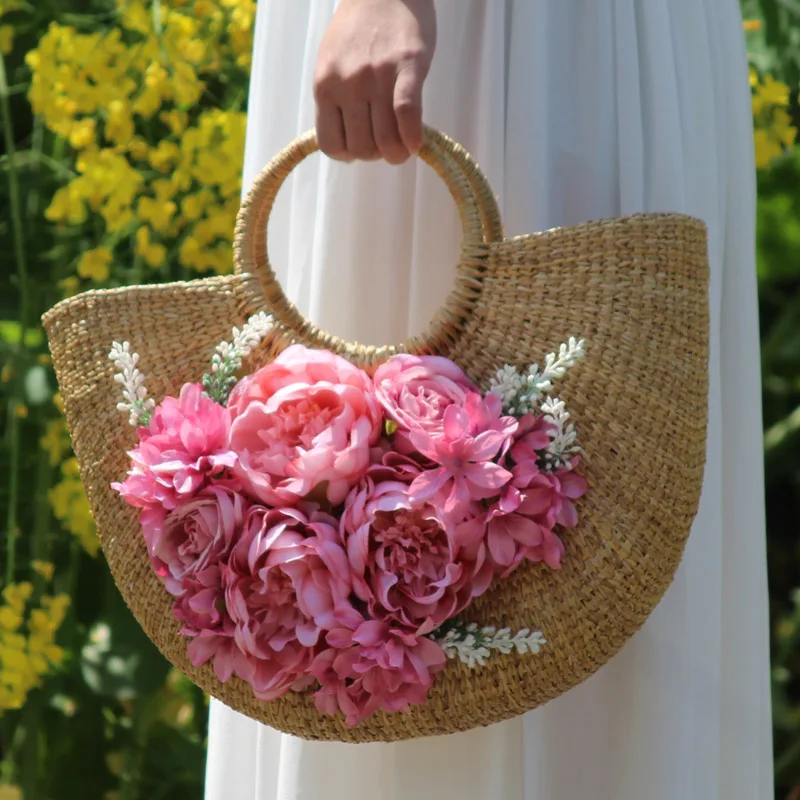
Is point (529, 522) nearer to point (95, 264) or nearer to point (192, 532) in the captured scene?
→ point (192, 532)

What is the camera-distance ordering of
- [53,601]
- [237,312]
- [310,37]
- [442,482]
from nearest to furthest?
[442,482], [237,312], [310,37], [53,601]

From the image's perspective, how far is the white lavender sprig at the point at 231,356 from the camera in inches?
33.1

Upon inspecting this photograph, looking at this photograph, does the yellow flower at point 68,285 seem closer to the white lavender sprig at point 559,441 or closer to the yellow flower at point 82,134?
the yellow flower at point 82,134

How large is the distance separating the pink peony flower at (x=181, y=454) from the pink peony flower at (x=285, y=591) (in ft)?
0.16

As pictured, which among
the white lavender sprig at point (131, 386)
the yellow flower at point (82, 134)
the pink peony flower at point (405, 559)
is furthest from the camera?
the yellow flower at point (82, 134)

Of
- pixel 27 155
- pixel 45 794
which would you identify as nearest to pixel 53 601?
pixel 45 794

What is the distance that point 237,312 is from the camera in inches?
34.3

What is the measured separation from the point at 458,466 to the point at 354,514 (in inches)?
3.0

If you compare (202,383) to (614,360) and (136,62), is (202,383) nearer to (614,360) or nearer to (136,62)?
(614,360)

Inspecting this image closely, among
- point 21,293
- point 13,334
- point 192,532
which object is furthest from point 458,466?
point 13,334

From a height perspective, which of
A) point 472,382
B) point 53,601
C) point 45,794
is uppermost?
point 472,382

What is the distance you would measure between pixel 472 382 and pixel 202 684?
0.99 feet

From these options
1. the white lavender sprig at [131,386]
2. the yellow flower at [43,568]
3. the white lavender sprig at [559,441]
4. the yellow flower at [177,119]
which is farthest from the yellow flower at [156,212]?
the white lavender sprig at [559,441]

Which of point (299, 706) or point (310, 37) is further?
point (310, 37)
